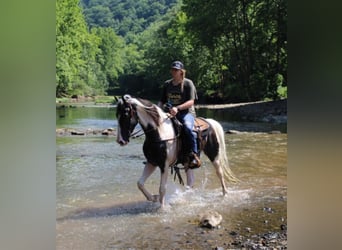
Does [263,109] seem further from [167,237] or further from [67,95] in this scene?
[67,95]

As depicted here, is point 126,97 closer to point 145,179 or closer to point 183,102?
point 183,102

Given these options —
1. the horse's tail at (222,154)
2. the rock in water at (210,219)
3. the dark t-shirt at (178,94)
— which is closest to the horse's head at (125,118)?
the dark t-shirt at (178,94)

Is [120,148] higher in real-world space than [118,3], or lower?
lower

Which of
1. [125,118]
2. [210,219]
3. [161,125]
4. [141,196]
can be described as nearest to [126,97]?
[125,118]

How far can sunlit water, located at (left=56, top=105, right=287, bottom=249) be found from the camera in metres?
2.93

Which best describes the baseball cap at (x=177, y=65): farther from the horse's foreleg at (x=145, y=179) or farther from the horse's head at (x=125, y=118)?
the horse's foreleg at (x=145, y=179)

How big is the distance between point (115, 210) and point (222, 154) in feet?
2.54

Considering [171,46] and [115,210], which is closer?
[115,210]

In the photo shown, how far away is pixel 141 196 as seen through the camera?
9.96 ft

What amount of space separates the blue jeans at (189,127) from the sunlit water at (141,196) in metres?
0.16

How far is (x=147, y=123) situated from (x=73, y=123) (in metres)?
0.48

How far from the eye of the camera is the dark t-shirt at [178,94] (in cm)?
304
